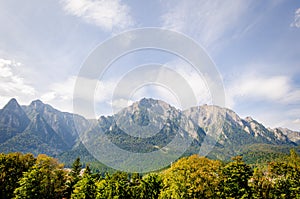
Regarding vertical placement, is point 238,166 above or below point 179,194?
above

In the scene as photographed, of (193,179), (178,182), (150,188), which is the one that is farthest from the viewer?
(150,188)

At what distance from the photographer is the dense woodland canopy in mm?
32125

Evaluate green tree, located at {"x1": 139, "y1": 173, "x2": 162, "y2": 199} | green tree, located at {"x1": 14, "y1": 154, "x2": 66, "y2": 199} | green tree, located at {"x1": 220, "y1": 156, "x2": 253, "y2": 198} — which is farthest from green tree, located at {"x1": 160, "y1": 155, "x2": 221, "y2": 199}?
green tree, located at {"x1": 14, "y1": 154, "x2": 66, "y2": 199}

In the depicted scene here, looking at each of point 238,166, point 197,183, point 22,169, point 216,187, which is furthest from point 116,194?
point 22,169

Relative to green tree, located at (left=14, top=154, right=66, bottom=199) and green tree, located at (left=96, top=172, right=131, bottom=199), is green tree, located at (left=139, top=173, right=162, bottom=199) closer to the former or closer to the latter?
green tree, located at (left=96, top=172, right=131, bottom=199)

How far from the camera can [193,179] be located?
105ft

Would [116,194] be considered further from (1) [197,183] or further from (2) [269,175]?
(2) [269,175]

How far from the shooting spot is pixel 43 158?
41781 mm

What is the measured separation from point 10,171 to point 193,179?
116ft

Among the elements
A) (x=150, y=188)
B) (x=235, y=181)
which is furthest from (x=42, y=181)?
(x=235, y=181)

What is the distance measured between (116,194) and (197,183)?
12.6m

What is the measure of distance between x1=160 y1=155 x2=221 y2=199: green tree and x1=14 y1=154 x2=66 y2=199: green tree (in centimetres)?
2079

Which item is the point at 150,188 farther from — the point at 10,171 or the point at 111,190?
the point at 10,171

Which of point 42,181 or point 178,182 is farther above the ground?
point 42,181
